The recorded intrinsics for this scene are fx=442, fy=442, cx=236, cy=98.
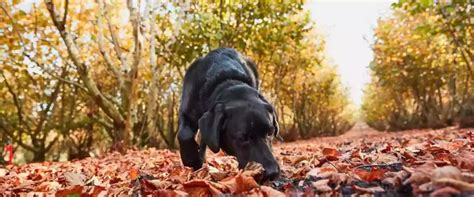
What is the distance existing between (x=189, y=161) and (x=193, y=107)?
57 cm

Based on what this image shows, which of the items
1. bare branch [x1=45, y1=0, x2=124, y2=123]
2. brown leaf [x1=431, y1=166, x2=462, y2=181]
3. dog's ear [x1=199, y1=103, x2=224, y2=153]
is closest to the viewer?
brown leaf [x1=431, y1=166, x2=462, y2=181]

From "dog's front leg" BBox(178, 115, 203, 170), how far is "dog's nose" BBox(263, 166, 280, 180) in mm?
1492

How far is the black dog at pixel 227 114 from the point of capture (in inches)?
140

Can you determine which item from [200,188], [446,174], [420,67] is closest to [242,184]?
[200,188]

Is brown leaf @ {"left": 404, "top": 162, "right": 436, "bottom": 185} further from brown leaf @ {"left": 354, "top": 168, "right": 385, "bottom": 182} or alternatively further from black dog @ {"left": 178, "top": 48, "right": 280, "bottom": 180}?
black dog @ {"left": 178, "top": 48, "right": 280, "bottom": 180}

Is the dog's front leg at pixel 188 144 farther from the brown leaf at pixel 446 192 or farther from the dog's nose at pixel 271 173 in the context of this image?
the brown leaf at pixel 446 192

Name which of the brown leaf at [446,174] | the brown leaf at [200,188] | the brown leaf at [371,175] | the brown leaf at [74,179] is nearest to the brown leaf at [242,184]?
the brown leaf at [200,188]

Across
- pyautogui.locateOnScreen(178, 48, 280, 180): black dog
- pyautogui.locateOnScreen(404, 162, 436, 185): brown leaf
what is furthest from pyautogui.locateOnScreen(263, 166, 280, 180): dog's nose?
pyautogui.locateOnScreen(404, 162, 436, 185): brown leaf

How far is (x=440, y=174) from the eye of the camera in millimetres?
2133

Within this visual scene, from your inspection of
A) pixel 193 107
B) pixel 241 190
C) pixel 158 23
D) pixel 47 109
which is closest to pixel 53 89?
pixel 47 109

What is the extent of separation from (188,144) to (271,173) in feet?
5.09

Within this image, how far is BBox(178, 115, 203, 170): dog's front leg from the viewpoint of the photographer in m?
4.57

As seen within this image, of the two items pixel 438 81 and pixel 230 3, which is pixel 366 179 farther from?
pixel 438 81

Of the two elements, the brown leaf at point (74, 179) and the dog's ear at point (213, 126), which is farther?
the brown leaf at point (74, 179)
